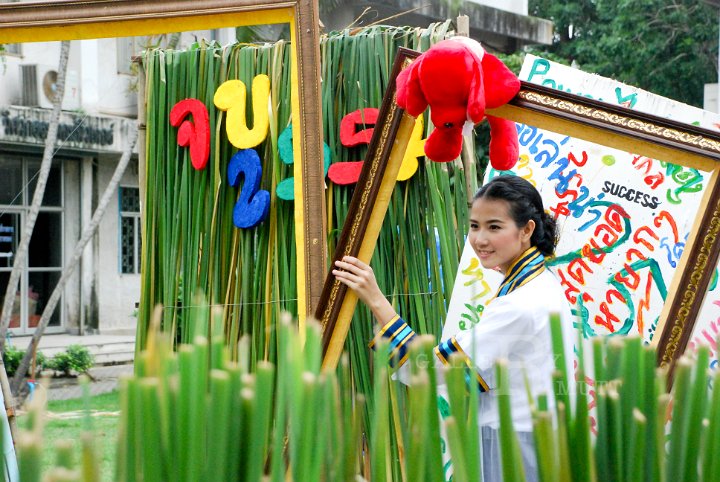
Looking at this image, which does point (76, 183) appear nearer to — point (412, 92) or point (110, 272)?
point (110, 272)

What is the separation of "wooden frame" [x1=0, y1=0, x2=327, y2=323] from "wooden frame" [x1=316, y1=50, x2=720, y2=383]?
0.38 m

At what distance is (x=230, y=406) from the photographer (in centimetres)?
61

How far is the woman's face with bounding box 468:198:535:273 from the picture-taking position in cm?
182

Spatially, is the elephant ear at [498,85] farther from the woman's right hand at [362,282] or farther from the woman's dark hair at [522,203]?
the woman's right hand at [362,282]

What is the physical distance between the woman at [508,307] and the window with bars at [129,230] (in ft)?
25.1

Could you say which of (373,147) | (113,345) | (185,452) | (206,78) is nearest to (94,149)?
(113,345)

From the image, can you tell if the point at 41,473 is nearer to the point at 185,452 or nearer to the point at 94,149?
the point at 185,452

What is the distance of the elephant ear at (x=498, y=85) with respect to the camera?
1.60 meters

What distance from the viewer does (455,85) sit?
1.58 metres

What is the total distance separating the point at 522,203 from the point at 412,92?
364mm

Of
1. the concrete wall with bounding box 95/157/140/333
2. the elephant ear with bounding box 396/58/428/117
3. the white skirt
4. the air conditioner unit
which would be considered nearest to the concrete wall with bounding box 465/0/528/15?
the concrete wall with bounding box 95/157/140/333

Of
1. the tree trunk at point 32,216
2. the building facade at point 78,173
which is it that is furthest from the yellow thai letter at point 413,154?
the building facade at point 78,173

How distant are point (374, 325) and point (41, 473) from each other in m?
1.67

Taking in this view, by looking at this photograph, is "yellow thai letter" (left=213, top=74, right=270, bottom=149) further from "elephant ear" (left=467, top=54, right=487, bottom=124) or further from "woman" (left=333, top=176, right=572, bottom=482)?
"elephant ear" (left=467, top=54, right=487, bottom=124)
